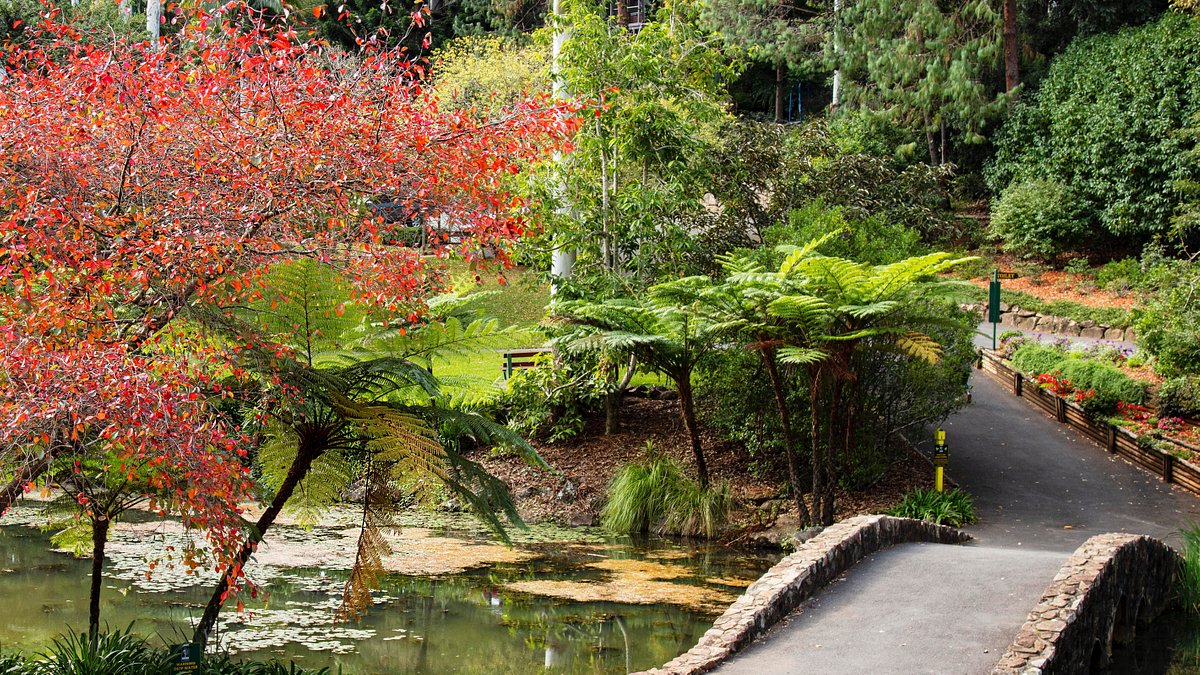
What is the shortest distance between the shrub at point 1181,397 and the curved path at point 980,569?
1218mm

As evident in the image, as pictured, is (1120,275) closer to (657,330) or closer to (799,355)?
(657,330)

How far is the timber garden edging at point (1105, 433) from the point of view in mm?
15914

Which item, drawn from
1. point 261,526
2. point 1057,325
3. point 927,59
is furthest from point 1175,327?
point 927,59

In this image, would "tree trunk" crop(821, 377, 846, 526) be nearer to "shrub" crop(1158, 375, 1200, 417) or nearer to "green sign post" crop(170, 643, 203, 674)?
"shrub" crop(1158, 375, 1200, 417)

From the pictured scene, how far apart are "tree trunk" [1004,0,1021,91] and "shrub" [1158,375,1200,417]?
13.9m

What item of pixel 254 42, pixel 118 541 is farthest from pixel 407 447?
pixel 118 541

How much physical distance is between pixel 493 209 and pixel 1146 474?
12668mm

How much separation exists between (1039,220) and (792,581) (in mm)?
20930

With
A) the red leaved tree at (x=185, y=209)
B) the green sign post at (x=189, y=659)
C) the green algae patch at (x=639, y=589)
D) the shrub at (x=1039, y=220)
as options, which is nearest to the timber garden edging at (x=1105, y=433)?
the shrub at (x=1039, y=220)

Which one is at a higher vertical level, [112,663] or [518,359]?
[518,359]

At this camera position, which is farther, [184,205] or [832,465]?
[832,465]

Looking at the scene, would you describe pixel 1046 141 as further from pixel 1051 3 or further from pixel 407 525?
pixel 407 525

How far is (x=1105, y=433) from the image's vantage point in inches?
703

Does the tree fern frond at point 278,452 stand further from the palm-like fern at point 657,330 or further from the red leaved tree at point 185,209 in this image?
the palm-like fern at point 657,330
